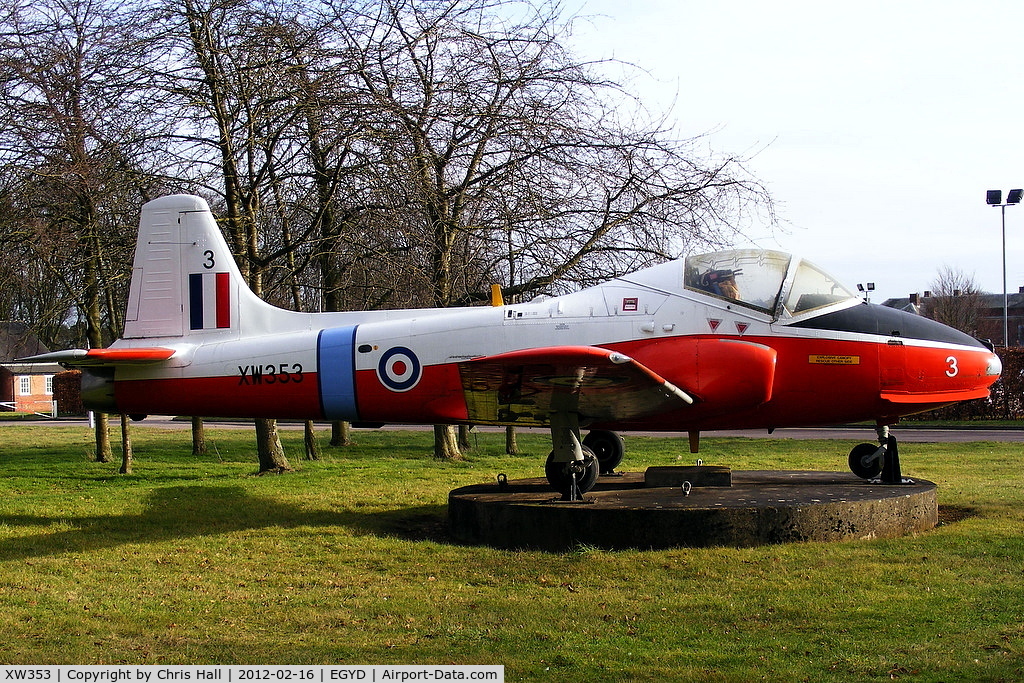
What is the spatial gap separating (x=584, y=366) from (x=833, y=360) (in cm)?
297

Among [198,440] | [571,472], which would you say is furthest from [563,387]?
[198,440]

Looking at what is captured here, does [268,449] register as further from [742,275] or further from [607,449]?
[742,275]

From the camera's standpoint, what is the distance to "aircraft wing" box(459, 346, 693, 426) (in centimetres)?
831

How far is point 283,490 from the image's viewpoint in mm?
13180

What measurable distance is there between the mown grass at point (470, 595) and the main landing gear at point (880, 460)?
0.78 m

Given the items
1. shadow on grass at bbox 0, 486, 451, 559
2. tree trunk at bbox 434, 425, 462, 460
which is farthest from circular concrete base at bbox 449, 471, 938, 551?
tree trunk at bbox 434, 425, 462, 460

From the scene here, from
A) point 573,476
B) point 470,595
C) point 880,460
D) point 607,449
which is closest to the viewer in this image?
point 470,595

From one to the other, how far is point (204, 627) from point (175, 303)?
5703 mm

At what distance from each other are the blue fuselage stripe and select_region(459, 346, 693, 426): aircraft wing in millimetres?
1457

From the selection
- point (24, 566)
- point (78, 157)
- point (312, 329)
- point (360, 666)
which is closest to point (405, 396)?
point (312, 329)

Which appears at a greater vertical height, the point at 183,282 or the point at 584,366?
the point at 183,282

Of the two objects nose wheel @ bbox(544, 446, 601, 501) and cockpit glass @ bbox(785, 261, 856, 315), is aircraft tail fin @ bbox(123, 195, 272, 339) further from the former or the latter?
cockpit glass @ bbox(785, 261, 856, 315)

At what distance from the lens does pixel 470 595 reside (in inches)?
290

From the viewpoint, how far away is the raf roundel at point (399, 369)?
34.1 feet
